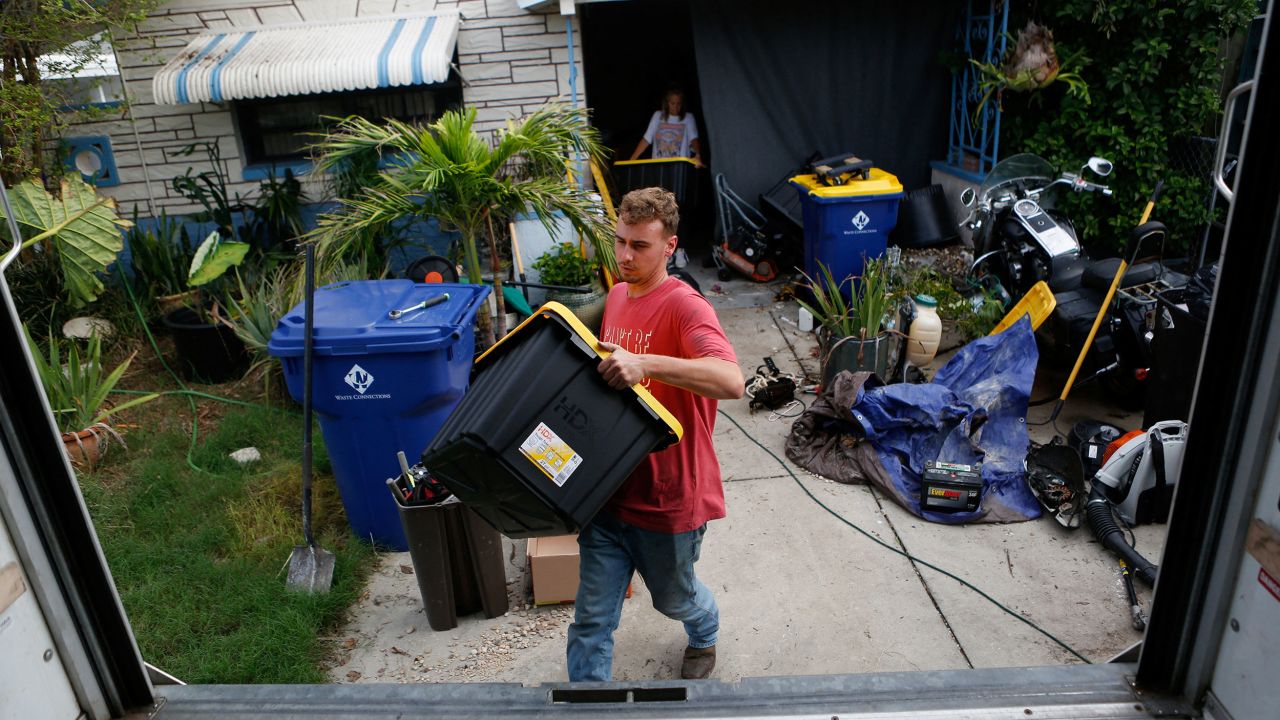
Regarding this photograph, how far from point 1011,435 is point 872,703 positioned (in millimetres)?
3098

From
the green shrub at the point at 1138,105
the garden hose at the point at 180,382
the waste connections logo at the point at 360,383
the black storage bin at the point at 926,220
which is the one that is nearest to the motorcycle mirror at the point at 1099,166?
the green shrub at the point at 1138,105

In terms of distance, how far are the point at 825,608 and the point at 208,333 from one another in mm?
4821

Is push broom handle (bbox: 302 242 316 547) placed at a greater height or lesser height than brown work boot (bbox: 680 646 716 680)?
greater

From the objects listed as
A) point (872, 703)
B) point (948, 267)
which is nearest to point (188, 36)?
point (948, 267)

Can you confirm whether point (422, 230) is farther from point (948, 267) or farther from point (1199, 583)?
point (1199, 583)

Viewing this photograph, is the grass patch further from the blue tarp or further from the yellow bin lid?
the yellow bin lid

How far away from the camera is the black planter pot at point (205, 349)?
6.00 metres

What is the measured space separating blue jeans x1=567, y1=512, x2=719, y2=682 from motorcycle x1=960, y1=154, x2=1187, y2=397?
332 cm

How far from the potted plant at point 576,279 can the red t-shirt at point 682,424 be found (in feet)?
12.6

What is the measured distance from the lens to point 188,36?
289 inches

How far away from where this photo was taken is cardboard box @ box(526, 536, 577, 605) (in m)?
3.53

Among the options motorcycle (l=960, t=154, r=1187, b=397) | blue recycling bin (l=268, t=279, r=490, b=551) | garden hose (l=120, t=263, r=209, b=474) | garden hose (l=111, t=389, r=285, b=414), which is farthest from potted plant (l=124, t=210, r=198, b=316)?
motorcycle (l=960, t=154, r=1187, b=397)

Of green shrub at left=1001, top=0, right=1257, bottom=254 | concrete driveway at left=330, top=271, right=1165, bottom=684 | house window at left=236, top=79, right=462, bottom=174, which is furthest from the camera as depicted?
house window at left=236, top=79, right=462, bottom=174

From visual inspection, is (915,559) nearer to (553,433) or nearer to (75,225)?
(553,433)
